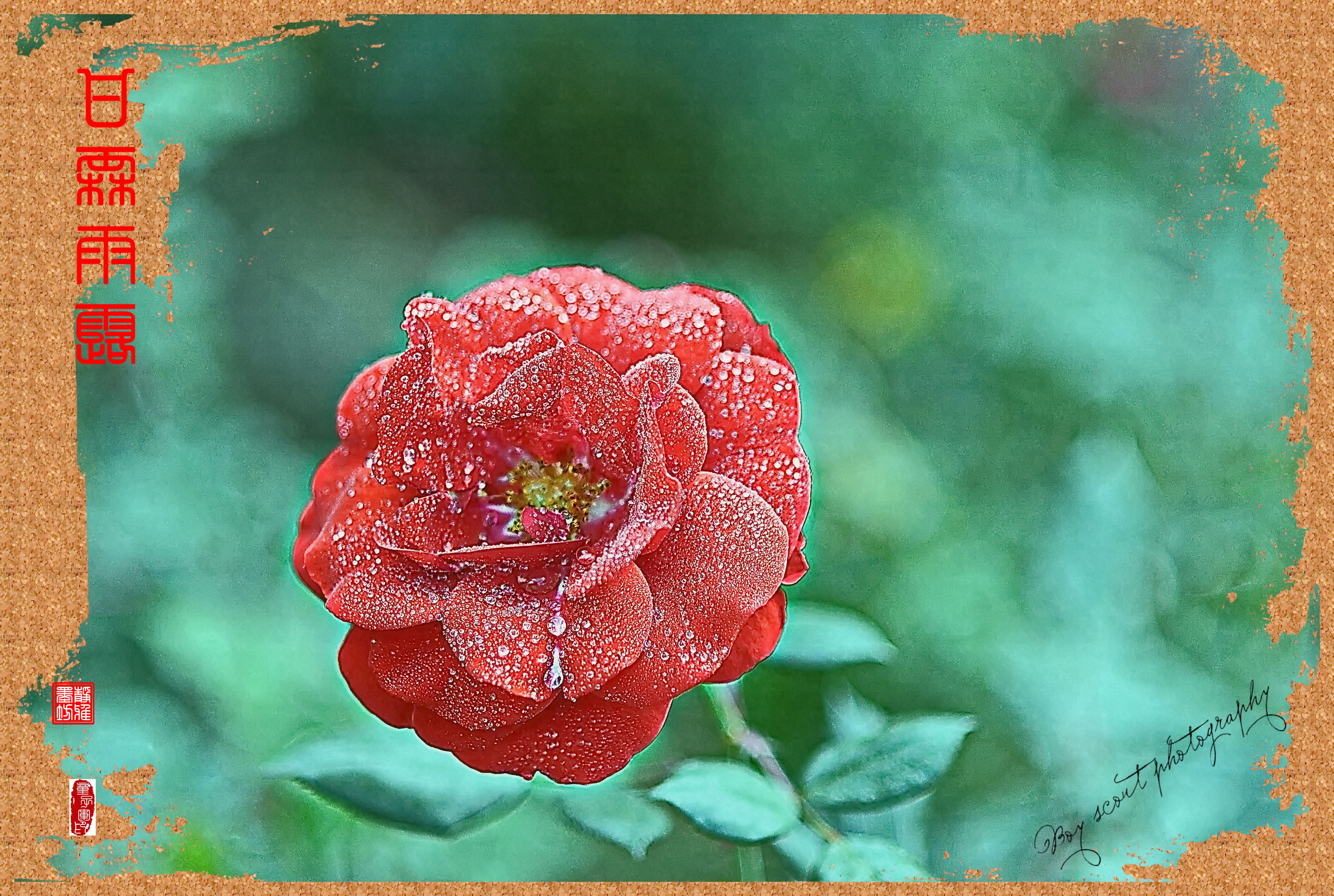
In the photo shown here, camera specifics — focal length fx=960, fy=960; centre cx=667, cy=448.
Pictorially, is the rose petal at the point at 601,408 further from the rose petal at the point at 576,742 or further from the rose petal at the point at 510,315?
the rose petal at the point at 576,742

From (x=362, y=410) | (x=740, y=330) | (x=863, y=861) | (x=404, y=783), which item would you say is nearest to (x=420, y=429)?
(x=362, y=410)

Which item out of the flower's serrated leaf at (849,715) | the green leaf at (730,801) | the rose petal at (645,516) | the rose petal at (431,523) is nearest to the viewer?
the rose petal at (645,516)

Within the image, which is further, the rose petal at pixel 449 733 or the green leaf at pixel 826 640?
the green leaf at pixel 826 640

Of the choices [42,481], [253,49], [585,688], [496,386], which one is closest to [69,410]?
[42,481]

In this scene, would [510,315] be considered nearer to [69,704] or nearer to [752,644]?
[752,644]

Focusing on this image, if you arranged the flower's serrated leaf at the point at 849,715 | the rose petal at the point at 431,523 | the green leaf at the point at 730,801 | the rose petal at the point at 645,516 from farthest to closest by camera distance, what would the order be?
1. the flower's serrated leaf at the point at 849,715
2. the green leaf at the point at 730,801
3. the rose petal at the point at 431,523
4. the rose petal at the point at 645,516
